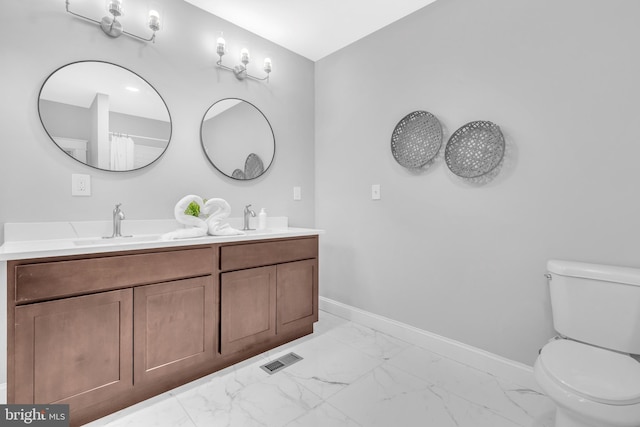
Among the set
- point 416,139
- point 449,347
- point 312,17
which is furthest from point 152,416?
point 312,17

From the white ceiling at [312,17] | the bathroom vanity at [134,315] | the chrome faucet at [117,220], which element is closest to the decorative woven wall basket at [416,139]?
the white ceiling at [312,17]

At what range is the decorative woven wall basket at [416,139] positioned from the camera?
2059mm

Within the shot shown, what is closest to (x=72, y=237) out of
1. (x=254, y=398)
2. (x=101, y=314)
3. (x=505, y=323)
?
(x=101, y=314)

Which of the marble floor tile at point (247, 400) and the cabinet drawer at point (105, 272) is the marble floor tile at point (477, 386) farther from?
the cabinet drawer at point (105, 272)

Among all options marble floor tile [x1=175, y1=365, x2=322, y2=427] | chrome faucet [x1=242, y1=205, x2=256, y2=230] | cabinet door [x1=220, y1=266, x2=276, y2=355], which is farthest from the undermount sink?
marble floor tile [x1=175, y1=365, x2=322, y2=427]

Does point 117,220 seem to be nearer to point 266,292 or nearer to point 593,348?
point 266,292

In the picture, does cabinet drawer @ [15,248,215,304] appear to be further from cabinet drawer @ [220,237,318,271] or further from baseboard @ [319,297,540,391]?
baseboard @ [319,297,540,391]

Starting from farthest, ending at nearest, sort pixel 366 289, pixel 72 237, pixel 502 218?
pixel 366 289 < pixel 502 218 < pixel 72 237

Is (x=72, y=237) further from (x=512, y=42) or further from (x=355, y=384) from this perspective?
(x=512, y=42)

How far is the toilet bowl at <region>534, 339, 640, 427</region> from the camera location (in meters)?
0.98

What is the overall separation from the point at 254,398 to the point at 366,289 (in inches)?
51.0

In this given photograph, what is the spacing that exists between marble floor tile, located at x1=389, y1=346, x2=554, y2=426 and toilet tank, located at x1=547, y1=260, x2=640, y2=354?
16.6 inches

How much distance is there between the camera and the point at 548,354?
1260 millimetres

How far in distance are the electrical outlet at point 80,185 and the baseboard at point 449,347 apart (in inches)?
84.5
